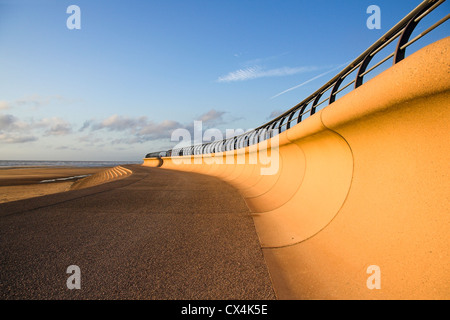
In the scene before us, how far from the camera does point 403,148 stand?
2.23 metres

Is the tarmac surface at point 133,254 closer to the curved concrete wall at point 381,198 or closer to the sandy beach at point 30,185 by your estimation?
the curved concrete wall at point 381,198

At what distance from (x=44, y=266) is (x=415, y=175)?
408 cm

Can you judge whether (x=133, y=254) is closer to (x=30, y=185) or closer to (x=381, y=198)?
(x=381, y=198)

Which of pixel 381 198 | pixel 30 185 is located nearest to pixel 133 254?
pixel 381 198

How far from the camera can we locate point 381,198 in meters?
2.43

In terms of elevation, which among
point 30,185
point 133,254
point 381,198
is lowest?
point 30,185

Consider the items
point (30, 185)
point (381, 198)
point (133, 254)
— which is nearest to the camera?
point (381, 198)

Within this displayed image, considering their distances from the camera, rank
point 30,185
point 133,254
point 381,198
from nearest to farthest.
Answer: point 381,198, point 133,254, point 30,185

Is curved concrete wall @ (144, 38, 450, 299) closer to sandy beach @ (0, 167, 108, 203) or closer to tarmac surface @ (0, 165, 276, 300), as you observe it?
tarmac surface @ (0, 165, 276, 300)

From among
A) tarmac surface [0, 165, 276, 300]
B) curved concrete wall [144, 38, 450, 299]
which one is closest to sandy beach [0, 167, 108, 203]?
tarmac surface [0, 165, 276, 300]

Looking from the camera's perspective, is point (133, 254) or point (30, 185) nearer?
point (133, 254)

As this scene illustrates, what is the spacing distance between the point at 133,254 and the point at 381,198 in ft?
10.1
